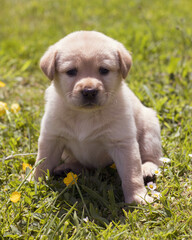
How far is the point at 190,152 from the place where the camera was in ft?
10.3

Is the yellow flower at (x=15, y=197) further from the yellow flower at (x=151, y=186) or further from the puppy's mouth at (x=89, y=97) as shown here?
the yellow flower at (x=151, y=186)

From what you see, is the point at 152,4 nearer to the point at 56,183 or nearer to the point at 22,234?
the point at 56,183

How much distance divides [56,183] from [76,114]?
0.59 meters

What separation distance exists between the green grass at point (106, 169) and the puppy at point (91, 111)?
20 centimetres

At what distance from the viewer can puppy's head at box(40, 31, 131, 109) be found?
8.62ft

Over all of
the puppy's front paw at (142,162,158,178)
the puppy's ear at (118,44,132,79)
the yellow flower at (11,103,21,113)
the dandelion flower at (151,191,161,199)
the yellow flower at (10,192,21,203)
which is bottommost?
the puppy's front paw at (142,162,158,178)

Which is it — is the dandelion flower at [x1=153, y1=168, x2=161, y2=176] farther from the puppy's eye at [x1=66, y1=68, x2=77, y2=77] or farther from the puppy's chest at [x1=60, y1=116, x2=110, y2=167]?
the puppy's eye at [x1=66, y1=68, x2=77, y2=77]

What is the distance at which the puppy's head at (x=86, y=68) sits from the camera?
2.63m

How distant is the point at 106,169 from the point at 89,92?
887 mm

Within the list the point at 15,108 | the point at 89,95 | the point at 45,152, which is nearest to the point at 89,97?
the point at 89,95

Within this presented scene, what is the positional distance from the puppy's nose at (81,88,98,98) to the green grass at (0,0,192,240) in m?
0.72

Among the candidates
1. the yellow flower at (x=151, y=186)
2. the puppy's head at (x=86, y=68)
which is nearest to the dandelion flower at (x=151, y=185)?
the yellow flower at (x=151, y=186)

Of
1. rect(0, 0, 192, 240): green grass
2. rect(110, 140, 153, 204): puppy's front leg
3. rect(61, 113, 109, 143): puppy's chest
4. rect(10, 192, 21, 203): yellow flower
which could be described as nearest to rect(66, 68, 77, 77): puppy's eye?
rect(61, 113, 109, 143): puppy's chest

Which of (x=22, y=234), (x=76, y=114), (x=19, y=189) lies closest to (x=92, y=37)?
(x=76, y=114)
